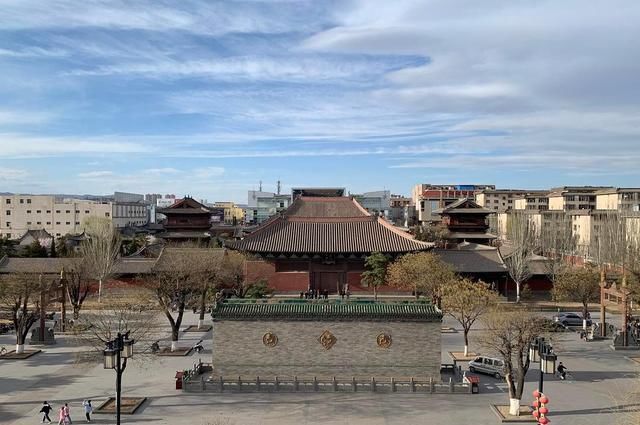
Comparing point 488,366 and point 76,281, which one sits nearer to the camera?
point 488,366

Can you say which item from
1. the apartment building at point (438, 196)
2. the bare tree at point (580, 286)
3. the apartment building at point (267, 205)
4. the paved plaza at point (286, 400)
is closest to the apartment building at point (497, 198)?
the apartment building at point (438, 196)

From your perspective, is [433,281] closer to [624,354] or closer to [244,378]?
[624,354]

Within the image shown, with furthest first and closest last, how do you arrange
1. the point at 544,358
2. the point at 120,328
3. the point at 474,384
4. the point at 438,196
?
1. the point at 438,196
2. the point at 120,328
3. the point at 474,384
4. the point at 544,358

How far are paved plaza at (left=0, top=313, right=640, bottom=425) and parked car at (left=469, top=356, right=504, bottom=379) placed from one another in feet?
1.39

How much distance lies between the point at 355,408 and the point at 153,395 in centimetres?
837

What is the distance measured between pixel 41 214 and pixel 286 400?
95688 mm

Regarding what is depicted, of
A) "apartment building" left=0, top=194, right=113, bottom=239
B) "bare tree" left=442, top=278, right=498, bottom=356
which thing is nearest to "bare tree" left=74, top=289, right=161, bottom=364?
"bare tree" left=442, top=278, right=498, bottom=356

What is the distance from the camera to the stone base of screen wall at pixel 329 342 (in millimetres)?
26078

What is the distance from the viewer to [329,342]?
26.2 metres

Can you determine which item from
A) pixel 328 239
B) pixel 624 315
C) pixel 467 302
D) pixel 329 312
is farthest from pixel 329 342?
pixel 328 239

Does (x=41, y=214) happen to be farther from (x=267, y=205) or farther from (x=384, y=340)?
(x=384, y=340)

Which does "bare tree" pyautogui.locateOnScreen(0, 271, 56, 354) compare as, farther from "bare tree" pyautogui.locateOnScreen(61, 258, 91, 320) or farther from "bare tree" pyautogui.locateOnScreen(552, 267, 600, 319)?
"bare tree" pyautogui.locateOnScreen(552, 267, 600, 319)

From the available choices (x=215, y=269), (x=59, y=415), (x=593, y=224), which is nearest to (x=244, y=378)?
(x=59, y=415)

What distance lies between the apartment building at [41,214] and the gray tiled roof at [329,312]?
283 feet
